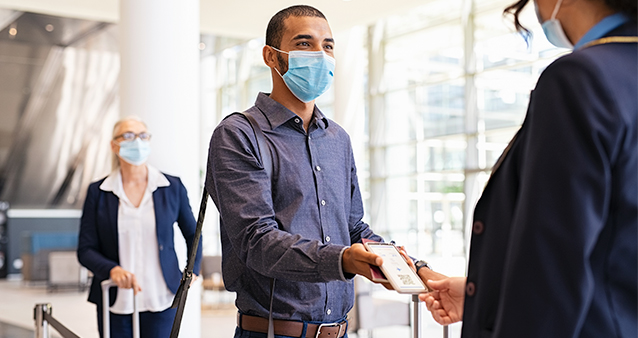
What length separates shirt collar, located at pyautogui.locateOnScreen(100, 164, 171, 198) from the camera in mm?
4184

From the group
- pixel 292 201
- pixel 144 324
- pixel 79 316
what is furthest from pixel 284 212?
pixel 79 316

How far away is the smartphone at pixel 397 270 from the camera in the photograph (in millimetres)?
1634

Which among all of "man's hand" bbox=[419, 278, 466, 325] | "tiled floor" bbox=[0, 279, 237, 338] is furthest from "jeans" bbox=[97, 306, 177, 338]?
"tiled floor" bbox=[0, 279, 237, 338]

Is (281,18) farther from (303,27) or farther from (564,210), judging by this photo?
(564,210)

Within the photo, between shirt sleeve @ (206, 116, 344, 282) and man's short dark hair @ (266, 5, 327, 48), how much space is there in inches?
14.6

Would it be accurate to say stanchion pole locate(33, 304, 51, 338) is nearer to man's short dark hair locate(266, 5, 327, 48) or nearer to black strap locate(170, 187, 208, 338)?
black strap locate(170, 187, 208, 338)

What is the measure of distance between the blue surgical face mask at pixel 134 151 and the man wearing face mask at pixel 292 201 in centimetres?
224

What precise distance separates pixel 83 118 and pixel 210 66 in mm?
4692

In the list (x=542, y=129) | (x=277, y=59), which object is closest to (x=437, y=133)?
(x=277, y=59)

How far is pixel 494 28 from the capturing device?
41.8ft

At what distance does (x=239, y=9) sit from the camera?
11164mm

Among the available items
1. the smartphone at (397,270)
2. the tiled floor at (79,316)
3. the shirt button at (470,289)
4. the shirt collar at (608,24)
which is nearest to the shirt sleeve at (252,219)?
the smartphone at (397,270)

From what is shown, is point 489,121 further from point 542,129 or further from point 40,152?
point 40,152

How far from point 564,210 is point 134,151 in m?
3.73
